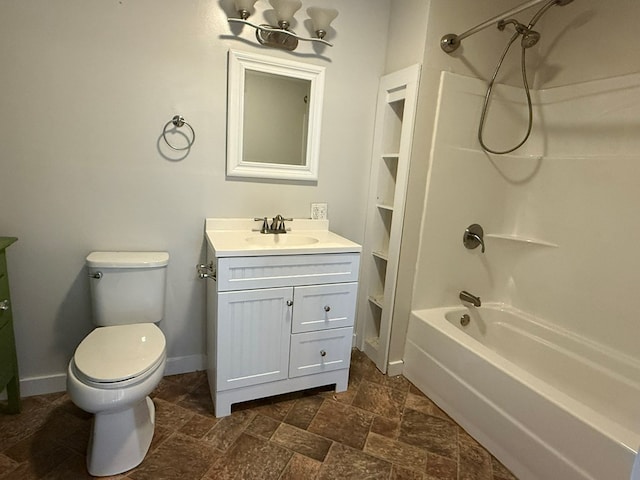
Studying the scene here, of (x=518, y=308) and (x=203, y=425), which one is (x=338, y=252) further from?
(x=518, y=308)

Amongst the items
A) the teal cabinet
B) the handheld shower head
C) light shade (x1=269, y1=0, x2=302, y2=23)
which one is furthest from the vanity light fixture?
the teal cabinet

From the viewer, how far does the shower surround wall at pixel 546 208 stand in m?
1.79

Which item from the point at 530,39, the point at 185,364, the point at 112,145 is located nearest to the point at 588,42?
the point at 530,39

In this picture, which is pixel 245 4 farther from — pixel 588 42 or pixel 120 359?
pixel 588 42

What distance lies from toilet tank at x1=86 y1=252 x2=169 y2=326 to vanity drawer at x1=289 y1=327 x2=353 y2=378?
0.74 metres

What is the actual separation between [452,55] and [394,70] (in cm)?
33

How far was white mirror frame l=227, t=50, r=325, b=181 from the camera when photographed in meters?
1.86

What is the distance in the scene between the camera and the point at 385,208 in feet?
7.32

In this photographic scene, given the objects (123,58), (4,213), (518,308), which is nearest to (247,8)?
(123,58)

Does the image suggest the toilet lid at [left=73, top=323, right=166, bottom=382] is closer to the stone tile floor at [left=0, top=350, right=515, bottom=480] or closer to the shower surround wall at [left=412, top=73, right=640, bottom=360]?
the stone tile floor at [left=0, top=350, right=515, bottom=480]

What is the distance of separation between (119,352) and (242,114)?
1.31 m

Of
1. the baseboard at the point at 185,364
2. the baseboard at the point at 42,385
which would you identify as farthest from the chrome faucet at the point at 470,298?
the baseboard at the point at 42,385

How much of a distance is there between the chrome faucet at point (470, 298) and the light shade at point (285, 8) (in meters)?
1.90

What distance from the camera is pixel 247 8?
1725 millimetres
